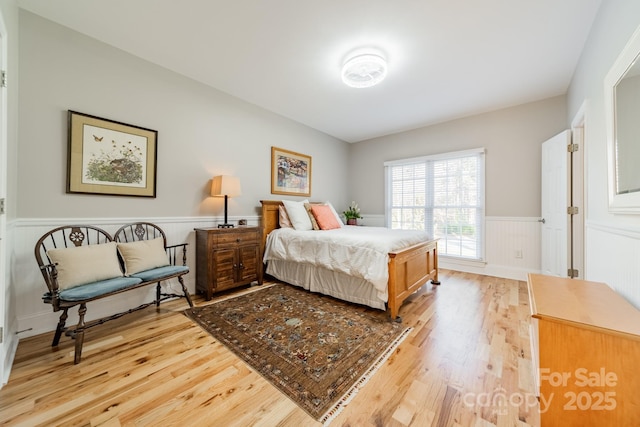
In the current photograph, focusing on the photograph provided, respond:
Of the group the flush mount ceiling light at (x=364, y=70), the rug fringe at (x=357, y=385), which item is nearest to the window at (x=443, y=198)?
the flush mount ceiling light at (x=364, y=70)

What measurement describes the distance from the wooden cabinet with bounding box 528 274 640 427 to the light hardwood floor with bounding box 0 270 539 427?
0.34m

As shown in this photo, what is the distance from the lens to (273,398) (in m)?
1.31

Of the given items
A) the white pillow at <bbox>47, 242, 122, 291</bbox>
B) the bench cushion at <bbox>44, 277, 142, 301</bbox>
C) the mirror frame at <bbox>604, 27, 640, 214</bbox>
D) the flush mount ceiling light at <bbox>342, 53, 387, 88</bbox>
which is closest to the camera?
the mirror frame at <bbox>604, 27, 640, 214</bbox>

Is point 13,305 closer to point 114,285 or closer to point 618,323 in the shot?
point 114,285

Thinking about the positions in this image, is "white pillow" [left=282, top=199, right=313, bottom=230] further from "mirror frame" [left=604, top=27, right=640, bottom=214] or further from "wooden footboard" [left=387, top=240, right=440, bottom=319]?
"mirror frame" [left=604, top=27, right=640, bottom=214]

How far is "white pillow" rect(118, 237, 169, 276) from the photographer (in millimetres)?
2127

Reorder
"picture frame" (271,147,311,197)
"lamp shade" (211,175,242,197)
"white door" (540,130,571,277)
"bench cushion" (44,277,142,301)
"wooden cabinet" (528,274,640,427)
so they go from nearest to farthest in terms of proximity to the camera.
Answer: "wooden cabinet" (528,274,640,427)
"bench cushion" (44,277,142,301)
"white door" (540,130,571,277)
"lamp shade" (211,175,242,197)
"picture frame" (271,147,311,197)

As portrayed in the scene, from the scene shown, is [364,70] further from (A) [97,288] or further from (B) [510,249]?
(B) [510,249]

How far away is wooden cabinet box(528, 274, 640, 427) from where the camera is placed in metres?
0.87

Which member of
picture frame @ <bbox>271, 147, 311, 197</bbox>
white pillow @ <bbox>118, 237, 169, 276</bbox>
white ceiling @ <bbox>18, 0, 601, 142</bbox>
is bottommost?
white pillow @ <bbox>118, 237, 169, 276</bbox>

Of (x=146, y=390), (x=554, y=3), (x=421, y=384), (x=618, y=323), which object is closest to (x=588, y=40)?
(x=554, y=3)

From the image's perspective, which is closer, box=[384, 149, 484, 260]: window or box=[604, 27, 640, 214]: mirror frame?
box=[604, 27, 640, 214]: mirror frame

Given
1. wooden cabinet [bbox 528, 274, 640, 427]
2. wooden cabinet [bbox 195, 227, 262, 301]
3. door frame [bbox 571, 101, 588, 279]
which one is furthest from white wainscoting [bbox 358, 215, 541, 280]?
wooden cabinet [bbox 195, 227, 262, 301]

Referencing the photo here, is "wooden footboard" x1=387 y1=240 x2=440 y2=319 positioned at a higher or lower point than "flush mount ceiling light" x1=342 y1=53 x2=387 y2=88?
lower
